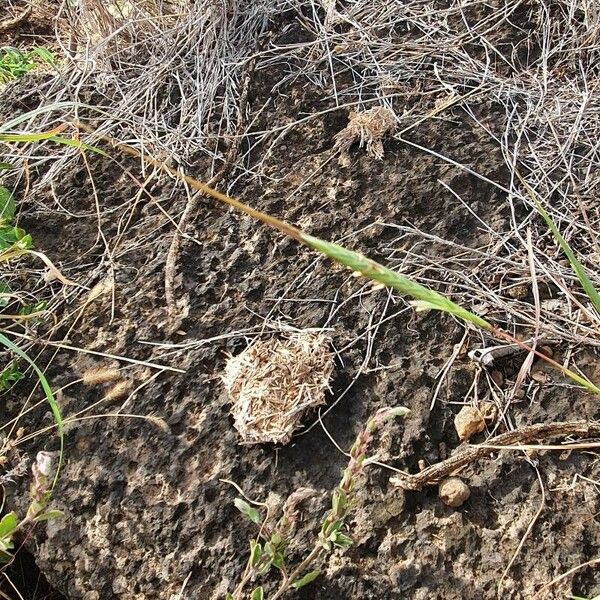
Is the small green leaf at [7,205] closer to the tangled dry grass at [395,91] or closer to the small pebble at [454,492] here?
the tangled dry grass at [395,91]

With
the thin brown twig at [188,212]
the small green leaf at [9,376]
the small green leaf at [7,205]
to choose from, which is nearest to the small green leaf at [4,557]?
the small green leaf at [9,376]

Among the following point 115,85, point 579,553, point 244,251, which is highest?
point 115,85

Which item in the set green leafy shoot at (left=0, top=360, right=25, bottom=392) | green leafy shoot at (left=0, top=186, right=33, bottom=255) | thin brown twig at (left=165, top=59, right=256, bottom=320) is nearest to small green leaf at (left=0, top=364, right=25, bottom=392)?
Answer: green leafy shoot at (left=0, top=360, right=25, bottom=392)

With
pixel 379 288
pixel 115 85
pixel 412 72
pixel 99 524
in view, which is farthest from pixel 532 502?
pixel 115 85

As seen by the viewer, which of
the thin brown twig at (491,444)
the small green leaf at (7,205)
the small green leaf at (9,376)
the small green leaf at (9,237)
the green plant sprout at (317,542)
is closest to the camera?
the green plant sprout at (317,542)

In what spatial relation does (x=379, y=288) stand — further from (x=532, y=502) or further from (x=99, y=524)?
(x=99, y=524)

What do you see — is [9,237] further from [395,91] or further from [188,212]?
[395,91]
